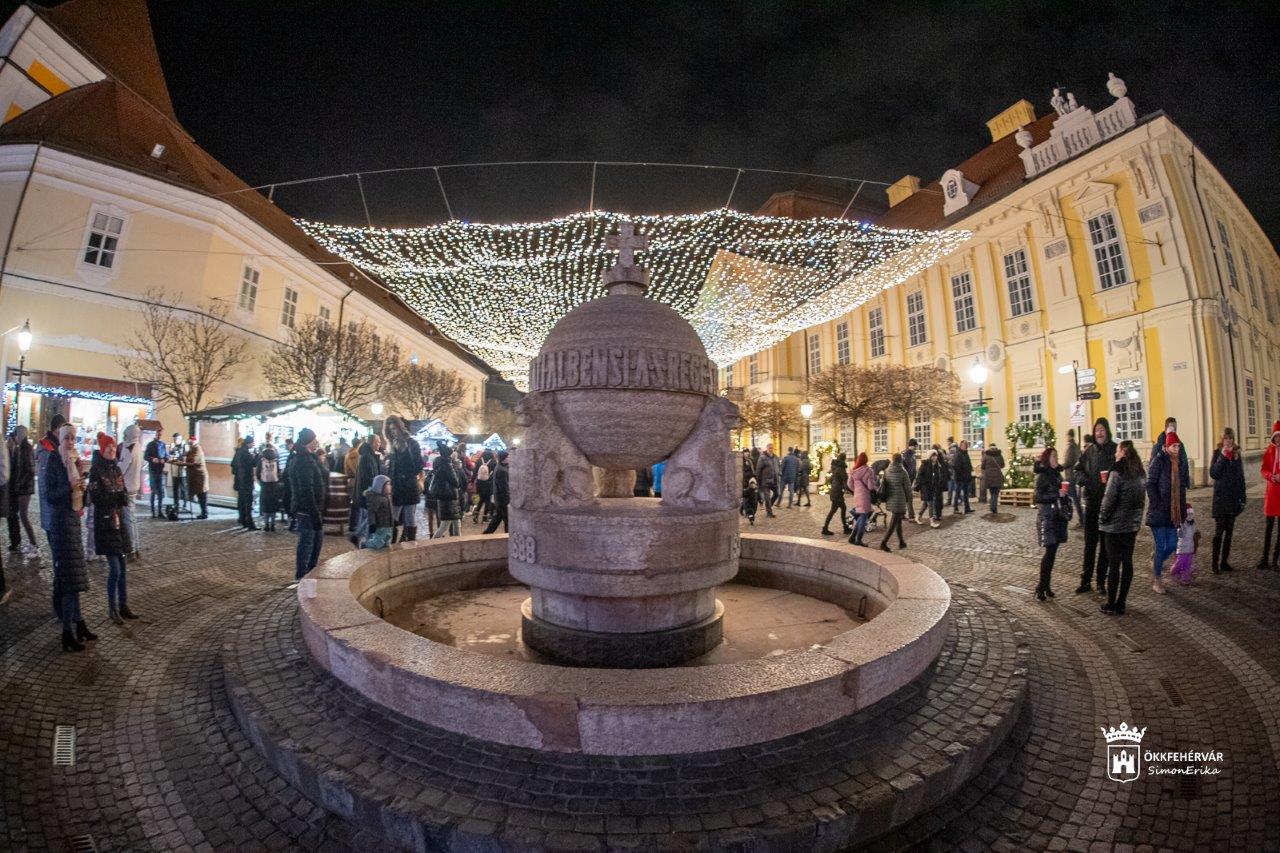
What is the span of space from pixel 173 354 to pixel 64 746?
20925 mm

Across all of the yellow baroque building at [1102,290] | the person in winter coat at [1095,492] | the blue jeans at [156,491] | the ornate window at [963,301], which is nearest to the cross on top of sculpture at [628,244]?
the person in winter coat at [1095,492]

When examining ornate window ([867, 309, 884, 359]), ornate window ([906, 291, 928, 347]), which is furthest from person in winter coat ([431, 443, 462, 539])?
ornate window ([867, 309, 884, 359])

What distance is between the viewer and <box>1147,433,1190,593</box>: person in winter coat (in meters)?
6.38

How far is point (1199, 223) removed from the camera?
19.7m

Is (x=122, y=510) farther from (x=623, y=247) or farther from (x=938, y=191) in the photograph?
(x=938, y=191)

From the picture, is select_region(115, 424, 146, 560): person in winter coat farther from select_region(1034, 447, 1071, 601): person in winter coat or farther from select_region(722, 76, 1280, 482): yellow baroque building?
select_region(722, 76, 1280, 482): yellow baroque building

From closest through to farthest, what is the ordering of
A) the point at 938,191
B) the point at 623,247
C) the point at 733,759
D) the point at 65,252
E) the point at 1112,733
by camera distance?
the point at 733,759
the point at 1112,733
the point at 623,247
the point at 65,252
the point at 938,191

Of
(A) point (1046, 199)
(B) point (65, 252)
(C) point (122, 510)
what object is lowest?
(C) point (122, 510)

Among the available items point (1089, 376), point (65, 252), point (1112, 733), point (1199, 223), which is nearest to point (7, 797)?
point (1112, 733)

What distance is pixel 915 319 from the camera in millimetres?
29500

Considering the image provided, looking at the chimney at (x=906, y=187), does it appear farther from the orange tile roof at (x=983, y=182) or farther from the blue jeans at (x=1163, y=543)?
the blue jeans at (x=1163, y=543)

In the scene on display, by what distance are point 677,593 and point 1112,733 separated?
9.40ft

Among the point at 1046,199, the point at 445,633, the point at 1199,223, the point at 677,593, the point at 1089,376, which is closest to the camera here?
the point at 677,593

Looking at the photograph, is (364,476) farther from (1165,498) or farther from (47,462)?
(1165,498)
